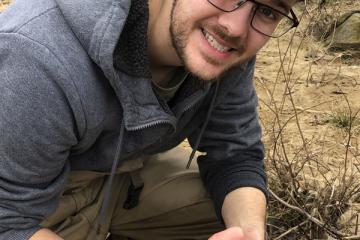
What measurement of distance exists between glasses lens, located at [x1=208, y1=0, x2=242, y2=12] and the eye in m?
0.08

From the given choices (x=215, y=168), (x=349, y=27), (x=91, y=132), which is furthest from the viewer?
(x=349, y=27)

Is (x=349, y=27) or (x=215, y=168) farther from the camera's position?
(x=349, y=27)

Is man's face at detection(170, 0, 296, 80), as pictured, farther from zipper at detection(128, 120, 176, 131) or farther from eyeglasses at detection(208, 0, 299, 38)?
zipper at detection(128, 120, 176, 131)

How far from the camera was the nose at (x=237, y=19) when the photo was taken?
5.16 ft

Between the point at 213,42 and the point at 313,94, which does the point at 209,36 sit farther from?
the point at 313,94

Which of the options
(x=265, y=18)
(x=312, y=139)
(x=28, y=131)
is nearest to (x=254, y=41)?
(x=265, y=18)

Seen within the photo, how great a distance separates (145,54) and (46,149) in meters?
0.36

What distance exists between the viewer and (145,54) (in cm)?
163

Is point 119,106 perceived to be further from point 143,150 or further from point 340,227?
point 340,227

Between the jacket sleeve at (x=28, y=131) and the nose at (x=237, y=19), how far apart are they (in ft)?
1.44

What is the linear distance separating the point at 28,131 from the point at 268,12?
697mm

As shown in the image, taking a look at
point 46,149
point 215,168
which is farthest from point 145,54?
point 215,168

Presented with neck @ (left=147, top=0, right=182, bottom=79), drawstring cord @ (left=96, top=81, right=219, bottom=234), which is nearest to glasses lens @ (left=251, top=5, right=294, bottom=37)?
neck @ (left=147, top=0, right=182, bottom=79)

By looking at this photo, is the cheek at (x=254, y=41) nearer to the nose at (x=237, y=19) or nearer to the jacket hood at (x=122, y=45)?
the nose at (x=237, y=19)
